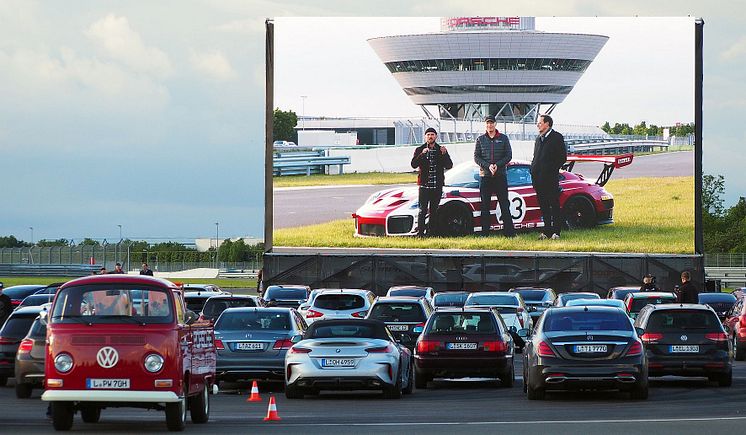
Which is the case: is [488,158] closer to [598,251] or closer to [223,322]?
[598,251]

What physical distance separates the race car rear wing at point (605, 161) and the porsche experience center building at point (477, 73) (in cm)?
102

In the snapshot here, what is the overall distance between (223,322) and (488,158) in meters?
34.8

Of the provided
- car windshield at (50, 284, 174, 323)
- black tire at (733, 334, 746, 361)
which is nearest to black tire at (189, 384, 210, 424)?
car windshield at (50, 284, 174, 323)

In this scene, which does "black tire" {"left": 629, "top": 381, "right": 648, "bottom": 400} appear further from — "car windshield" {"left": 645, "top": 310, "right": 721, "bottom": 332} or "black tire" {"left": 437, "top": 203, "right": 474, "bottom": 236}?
"black tire" {"left": 437, "top": 203, "right": 474, "bottom": 236}

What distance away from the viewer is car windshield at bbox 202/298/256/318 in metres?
31.7

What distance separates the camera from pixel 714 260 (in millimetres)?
99062

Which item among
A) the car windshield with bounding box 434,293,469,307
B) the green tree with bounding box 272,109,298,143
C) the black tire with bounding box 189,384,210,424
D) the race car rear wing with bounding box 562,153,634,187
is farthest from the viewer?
the green tree with bounding box 272,109,298,143

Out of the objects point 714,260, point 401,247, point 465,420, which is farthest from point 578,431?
point 714,260

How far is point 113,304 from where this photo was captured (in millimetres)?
16203

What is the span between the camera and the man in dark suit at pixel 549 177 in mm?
56906

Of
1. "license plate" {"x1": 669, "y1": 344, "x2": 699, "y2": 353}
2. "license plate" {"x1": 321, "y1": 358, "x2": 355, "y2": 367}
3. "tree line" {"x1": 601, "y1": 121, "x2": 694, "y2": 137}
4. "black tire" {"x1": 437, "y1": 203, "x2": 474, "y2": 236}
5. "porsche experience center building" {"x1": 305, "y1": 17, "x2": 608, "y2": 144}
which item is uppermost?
"porsche experience center building" {"x1": 305, "y1": 17, "x2": 608, "y2": 144}

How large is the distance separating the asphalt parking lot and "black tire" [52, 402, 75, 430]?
10.9 inches

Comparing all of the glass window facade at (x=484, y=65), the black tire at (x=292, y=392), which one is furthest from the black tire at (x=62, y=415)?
the glass window facade at (x=484, y=65)

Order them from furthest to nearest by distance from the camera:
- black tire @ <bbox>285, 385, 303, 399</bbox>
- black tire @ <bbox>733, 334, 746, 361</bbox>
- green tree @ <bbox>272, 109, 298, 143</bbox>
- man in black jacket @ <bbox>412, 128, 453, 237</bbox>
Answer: green tree @ <bbox>272, 109, 298, 143</bbox> < man in black jacket @ <bbox>412, 128, 453, 237</bbox> < black tire @ <bbox>733, 334, 746, 361</bbox> < black tire @ <bbox>285, 385, 303, 399</bbox>
